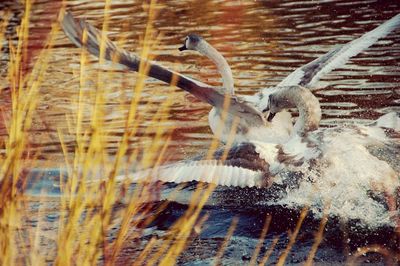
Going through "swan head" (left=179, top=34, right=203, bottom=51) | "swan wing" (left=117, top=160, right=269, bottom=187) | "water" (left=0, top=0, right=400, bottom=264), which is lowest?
"water" (left=0, top=0, right=400, bottom=264)

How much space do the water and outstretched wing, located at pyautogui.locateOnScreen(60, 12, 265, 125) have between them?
1.48ft

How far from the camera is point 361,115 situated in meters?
10.9

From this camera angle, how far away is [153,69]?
804cm

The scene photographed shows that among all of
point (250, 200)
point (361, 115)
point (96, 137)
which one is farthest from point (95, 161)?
point (361, 115)

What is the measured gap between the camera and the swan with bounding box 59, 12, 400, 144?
7668 mm

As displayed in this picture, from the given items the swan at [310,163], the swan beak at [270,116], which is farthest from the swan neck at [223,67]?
the swan at [310,163]

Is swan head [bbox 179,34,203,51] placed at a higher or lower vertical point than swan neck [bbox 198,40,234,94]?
higher

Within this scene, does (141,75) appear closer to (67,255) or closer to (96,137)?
(96,137)

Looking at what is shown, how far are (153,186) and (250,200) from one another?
3.51ft

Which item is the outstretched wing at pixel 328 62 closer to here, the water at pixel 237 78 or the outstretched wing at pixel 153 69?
the water at pixel 237 78

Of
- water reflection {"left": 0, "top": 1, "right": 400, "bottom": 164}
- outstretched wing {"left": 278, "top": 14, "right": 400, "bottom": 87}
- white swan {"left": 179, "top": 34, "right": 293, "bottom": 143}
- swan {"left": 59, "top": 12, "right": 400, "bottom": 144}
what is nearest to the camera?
swan {"left": 59, "top": 12, "right": 400, "bottom": 144}

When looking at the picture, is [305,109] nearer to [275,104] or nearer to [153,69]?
[275,104]

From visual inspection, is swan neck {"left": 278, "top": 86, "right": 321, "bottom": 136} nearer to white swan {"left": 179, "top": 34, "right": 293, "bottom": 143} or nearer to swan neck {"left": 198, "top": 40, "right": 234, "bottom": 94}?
white swan {"left": 179, "top": 34, "right": 293, "bottom": 143}

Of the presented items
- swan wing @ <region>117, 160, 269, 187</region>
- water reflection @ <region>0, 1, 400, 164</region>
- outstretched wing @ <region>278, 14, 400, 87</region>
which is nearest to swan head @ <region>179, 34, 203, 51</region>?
water reflection @ <region>0, 1, 400, 164</region>
